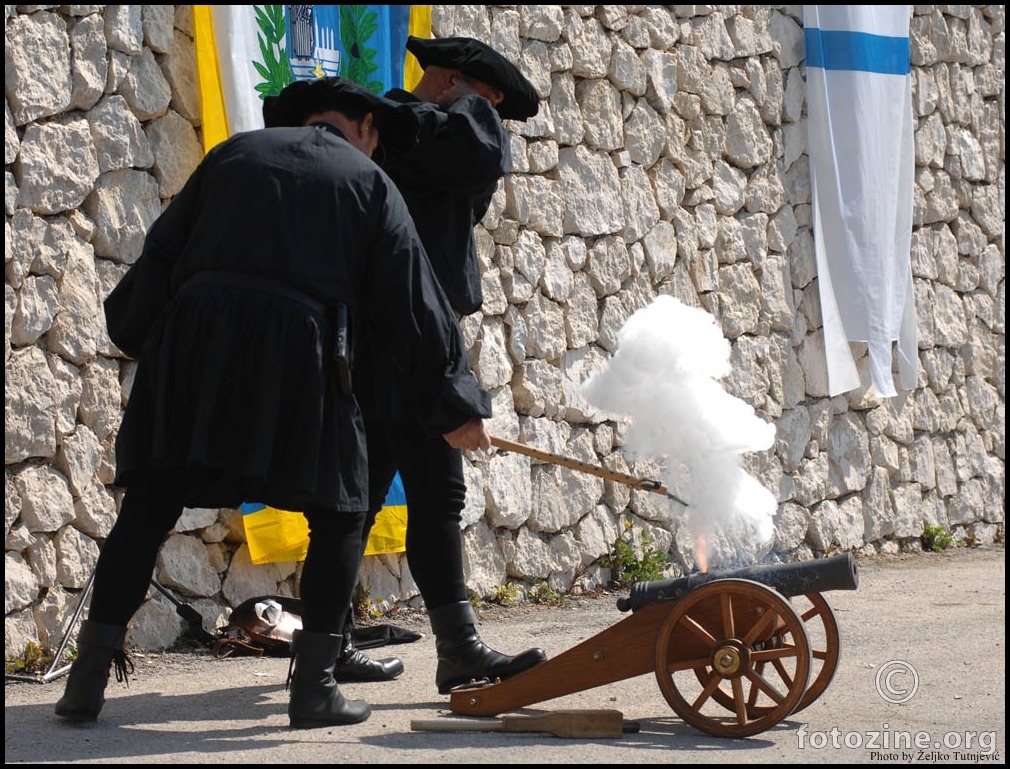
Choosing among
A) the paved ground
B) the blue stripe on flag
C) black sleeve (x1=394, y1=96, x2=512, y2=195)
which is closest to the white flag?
the blue stripe on flag

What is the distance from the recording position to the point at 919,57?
25.8 feet

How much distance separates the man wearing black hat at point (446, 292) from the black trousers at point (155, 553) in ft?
1.42

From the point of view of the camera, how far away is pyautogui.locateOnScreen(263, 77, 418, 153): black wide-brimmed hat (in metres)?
3.50

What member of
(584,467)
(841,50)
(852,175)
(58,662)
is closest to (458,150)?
(584,467)

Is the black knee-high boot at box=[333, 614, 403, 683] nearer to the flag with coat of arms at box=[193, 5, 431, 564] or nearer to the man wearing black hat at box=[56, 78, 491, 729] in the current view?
the man wearing black hat at box=[56, 78, 491, 729]

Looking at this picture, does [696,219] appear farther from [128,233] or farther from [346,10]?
[128,233]

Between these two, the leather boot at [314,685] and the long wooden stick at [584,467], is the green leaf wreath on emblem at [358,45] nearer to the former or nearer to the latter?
the long wooden stick at [584,467]

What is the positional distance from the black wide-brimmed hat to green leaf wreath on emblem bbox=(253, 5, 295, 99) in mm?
1296

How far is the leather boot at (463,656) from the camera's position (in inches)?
147

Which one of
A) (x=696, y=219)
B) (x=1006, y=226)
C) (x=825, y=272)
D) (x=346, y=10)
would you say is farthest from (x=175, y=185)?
(x=1006, y=226)

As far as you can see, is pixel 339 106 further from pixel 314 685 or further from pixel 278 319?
pixel 314 685

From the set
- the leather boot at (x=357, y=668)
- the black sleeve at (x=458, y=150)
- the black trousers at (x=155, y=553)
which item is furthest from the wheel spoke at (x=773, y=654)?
the black sleeve at (x=458, y=150)

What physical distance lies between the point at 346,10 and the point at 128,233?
4.25 ft

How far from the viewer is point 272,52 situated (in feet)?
16.2
